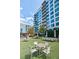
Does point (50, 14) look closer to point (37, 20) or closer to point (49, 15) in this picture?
point (49, 15)

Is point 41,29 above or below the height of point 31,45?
above

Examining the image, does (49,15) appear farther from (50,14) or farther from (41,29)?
(41,29)

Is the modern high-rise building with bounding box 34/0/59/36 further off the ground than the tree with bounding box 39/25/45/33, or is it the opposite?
the modern high-rise building with bounding box 34/0/59/36

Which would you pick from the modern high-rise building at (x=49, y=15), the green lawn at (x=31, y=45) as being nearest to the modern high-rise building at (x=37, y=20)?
the modern high-rise building at (x=49, y=15)

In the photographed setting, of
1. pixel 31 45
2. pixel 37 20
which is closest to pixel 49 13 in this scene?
pixel 37 20

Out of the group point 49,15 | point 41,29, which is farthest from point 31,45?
point 49,15

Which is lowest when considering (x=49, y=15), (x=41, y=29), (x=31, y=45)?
(x=31, y=45)

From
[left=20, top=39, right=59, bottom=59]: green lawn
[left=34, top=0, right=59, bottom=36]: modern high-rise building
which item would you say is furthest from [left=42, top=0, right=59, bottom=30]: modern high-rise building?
[left=20, top=39, right=59, bottom=59]: green lawn

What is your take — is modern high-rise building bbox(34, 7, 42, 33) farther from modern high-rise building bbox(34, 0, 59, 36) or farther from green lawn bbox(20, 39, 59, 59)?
green lawn bbox(20, 39, 59, 59)

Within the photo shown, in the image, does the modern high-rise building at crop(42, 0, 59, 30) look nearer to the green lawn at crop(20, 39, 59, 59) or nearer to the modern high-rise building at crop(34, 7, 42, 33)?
the modern high-rise building at crop(34, 7, 42, 33)

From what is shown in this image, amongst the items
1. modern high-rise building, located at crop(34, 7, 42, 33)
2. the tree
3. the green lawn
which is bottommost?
the green lawn

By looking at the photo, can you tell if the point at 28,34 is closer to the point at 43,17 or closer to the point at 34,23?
the point at 34,23
